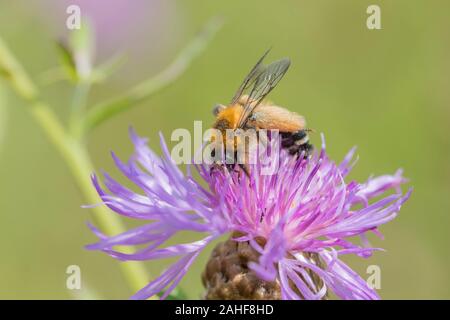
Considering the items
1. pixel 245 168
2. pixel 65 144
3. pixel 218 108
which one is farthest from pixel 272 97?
pixel 245 168

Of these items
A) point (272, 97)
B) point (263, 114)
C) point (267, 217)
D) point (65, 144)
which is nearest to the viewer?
point (267, 217)

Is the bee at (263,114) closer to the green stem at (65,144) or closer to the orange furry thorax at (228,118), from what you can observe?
the orange furry thorax at (228,118)

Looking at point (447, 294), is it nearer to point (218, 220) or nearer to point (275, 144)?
point (275, 144)

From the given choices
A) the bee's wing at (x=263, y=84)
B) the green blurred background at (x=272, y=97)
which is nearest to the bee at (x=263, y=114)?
the bee's wing at (x=263, y=84)

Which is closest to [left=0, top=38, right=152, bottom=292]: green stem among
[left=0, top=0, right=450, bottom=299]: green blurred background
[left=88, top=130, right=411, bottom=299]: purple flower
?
[left=88, top=130, right=411, bottom=299]: purple flower

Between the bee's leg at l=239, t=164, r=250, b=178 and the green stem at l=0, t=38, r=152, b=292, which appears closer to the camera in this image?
the bee's leg at l=239, t=164, r=250, b=178

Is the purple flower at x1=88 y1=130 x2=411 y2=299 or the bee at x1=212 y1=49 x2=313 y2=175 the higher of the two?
the bee at x1=212 y1=49 x2=313 y2=175

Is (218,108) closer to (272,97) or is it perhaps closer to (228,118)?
(228,118)

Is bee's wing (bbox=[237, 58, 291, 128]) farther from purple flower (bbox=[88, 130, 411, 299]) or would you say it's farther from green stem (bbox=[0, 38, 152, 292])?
green stem (bbox=[0, 38, 152, 292])
